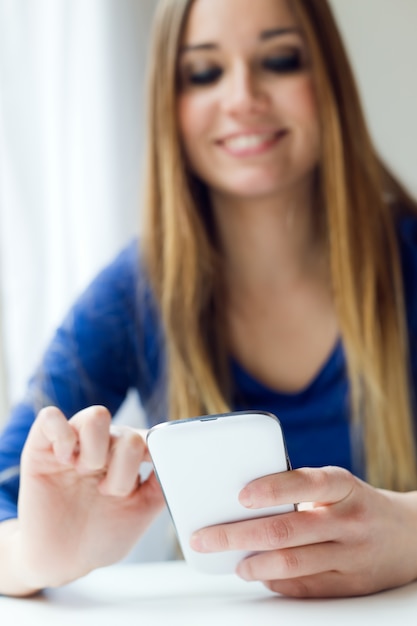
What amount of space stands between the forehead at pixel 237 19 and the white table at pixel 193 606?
38 centimetres

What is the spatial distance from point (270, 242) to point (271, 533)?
36 centimetres

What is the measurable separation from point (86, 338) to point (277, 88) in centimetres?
24

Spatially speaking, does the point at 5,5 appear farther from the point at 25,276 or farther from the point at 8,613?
the point at 8,613

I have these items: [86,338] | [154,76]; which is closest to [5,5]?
[154,76]

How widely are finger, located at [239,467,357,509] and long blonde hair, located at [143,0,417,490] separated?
256 millimetres

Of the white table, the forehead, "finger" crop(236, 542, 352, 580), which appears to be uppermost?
the forehead

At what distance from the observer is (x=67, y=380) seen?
2.02 ft

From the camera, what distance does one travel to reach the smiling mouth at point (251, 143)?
660 millimetres

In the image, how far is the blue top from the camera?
63 centimetres

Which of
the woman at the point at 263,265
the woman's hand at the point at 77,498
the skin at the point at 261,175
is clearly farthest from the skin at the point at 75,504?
the skin at the point at 261,175

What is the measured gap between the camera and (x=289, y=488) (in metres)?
0.35

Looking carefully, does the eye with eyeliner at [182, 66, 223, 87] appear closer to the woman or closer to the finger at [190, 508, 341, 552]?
the woman

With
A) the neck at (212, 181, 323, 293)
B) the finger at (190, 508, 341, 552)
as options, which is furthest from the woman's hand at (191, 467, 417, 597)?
the neck at (212, 181, 323, 293)

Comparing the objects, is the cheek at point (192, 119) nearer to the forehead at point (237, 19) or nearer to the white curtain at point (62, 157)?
the forehead at point (237, 19)
